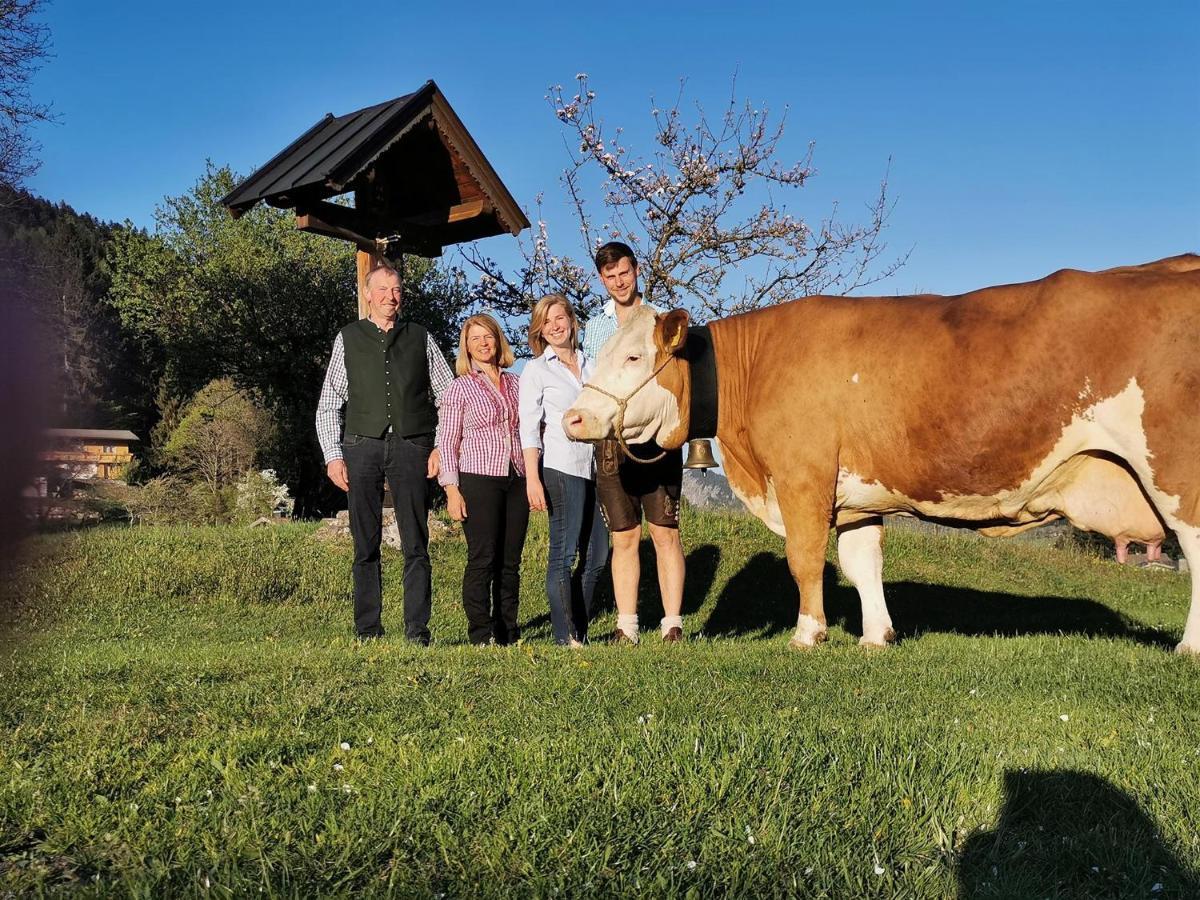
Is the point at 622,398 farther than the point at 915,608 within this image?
No

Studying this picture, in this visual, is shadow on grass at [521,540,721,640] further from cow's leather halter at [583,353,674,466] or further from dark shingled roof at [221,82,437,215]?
dark shingled roof at [221,82,437,215]

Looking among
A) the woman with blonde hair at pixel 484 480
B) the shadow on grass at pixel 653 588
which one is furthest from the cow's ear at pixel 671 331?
the shadow on grass at pixel 653 588

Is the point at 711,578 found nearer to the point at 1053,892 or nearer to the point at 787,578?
the point at 787,578

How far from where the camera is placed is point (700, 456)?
8906 millimetres

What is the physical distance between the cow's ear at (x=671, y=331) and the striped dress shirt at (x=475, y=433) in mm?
1444

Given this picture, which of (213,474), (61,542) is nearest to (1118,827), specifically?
(61,542)

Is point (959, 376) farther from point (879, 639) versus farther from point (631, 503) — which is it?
point (631, 503)

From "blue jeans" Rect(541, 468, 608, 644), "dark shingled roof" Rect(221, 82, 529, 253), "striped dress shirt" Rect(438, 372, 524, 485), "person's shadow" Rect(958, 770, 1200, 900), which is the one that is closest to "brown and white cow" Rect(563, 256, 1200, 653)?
"blue jeans" Rect(541, 468, 608, 644)

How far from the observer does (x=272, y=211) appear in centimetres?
3334

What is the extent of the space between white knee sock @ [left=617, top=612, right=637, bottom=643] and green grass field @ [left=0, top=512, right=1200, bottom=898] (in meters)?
1.09

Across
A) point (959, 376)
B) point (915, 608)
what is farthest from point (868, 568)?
point (915, 608)

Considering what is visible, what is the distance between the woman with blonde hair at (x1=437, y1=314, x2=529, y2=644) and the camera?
24.0 ft

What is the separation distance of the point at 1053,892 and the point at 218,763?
105 inches

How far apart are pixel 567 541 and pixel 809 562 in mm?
1807
